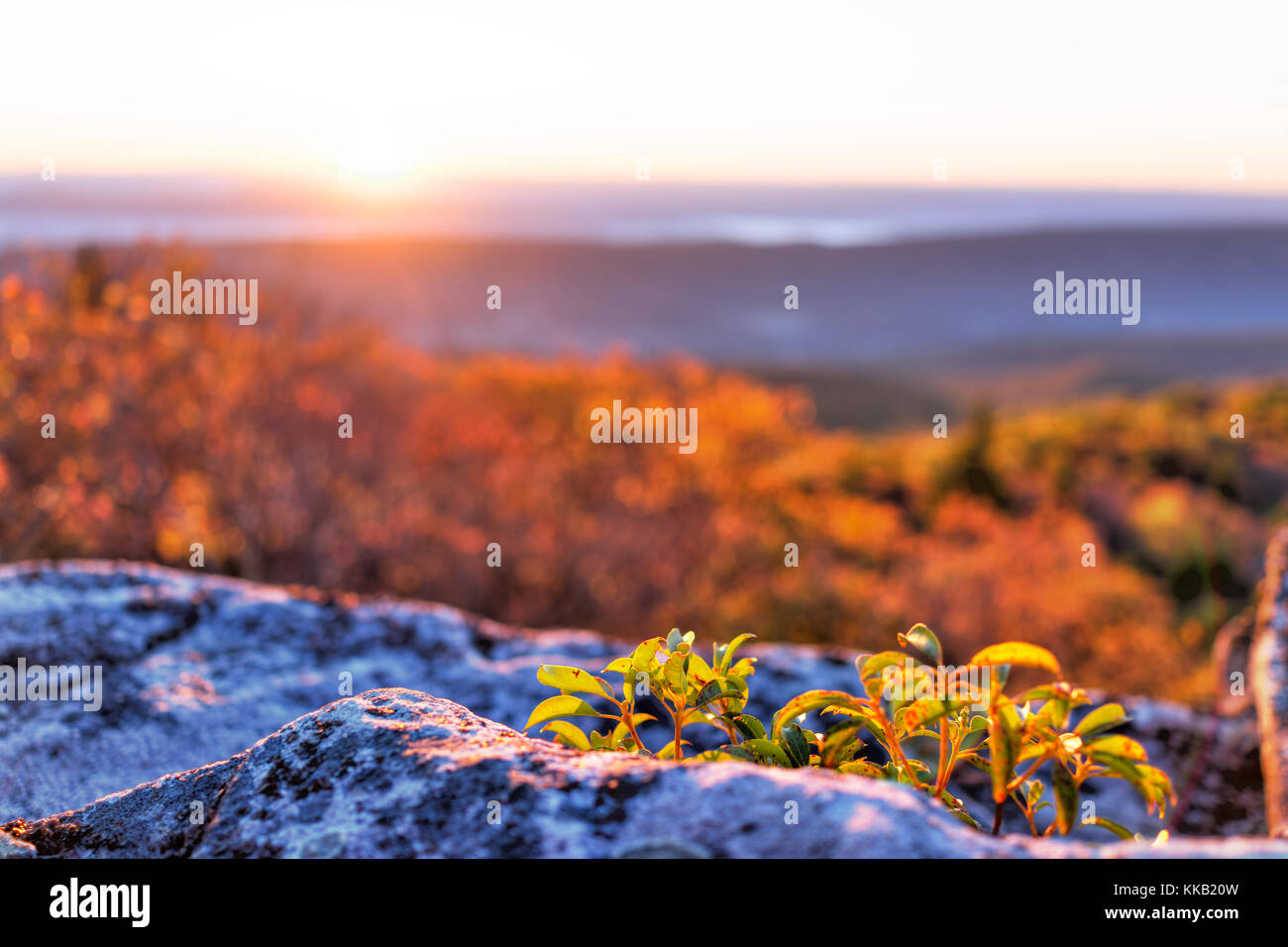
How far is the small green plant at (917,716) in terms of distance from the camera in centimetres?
123

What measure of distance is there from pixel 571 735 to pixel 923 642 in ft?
1.86

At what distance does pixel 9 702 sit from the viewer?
2254 millimetres

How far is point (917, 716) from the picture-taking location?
1.28 m

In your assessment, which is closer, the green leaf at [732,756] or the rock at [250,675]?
the green leaf at [732,756]

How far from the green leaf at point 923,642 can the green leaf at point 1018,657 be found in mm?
76

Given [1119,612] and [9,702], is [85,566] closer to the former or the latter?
[9,702]

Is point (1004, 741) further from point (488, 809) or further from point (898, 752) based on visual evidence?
point (488, 809)

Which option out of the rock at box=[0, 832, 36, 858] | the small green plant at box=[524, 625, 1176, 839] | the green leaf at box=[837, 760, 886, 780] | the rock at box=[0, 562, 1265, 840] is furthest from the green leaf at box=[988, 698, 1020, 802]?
the rock at box=[0, 832, 36, 858]

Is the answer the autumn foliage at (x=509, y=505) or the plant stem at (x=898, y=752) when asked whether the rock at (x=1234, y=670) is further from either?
the autumn foliage at (x=509, y=505)

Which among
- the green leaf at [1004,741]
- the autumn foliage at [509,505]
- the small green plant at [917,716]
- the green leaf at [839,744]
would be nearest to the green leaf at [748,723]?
the small green plant at [917,716]

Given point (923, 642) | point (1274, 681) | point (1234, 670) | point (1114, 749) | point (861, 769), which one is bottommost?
point (1234, 670)

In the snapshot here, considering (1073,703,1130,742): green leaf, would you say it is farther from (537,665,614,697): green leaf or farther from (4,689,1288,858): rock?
(537,665,614,697): green leaf

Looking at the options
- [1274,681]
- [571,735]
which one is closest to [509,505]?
[1274,681]
